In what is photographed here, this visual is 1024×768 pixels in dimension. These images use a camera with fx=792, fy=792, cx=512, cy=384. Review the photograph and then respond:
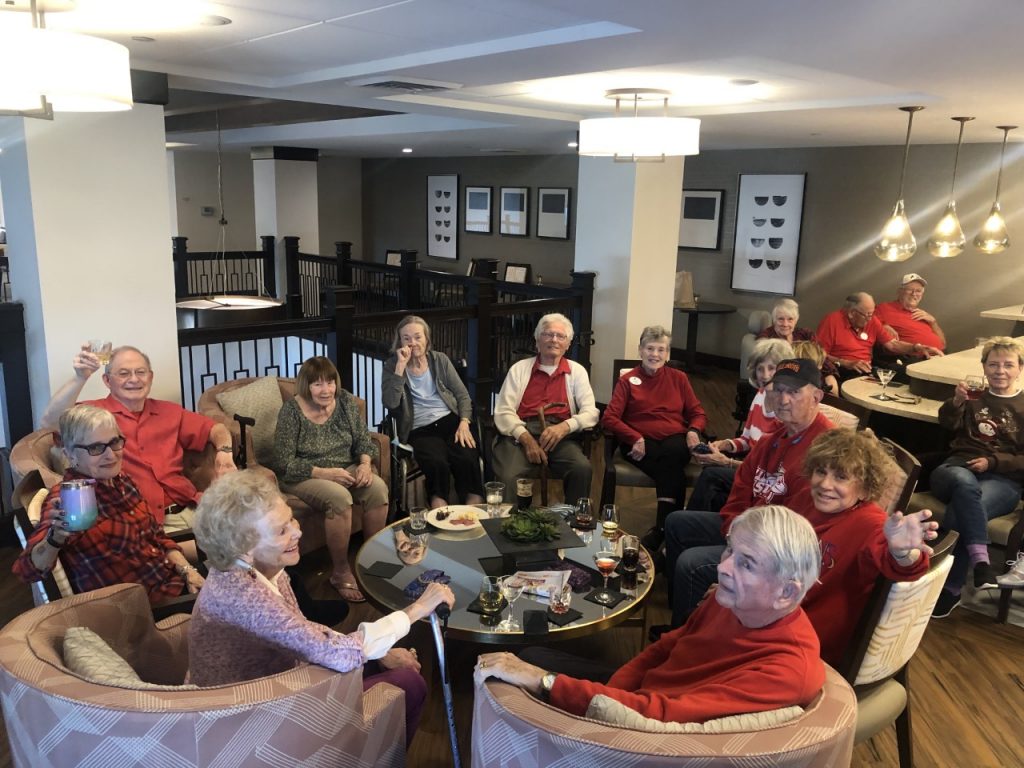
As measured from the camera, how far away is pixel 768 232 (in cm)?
805

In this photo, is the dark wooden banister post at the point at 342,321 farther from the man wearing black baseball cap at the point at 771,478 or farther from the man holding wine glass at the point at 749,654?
the man holding wine glass at the point at 749,654

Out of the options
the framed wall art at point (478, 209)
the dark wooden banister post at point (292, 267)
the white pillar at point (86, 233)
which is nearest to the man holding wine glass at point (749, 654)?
the white pillar at point (86, 233)

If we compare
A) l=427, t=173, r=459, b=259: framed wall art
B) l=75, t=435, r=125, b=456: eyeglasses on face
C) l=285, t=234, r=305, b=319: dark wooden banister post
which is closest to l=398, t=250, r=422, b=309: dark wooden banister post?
l=285, t=234, r=305, b=319: dark wooden banister post

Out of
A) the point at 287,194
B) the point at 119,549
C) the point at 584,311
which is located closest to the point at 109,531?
the point at 119,549

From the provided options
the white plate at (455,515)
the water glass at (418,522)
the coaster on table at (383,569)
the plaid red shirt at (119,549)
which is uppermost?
the plaid red shirt at (119,549)

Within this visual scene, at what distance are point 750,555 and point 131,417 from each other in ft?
8.47

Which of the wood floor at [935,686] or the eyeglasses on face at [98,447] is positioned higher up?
the eyeglasses on face at [98,447]

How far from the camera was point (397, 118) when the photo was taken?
759cm

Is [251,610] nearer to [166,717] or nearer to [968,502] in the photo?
[166,717]

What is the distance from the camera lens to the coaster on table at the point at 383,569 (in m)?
2.78

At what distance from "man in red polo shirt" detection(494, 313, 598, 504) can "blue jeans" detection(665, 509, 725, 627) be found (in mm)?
839

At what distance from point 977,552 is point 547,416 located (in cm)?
207

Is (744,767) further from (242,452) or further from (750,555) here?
(242,452)

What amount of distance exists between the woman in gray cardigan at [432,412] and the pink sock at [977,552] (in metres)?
2.24
